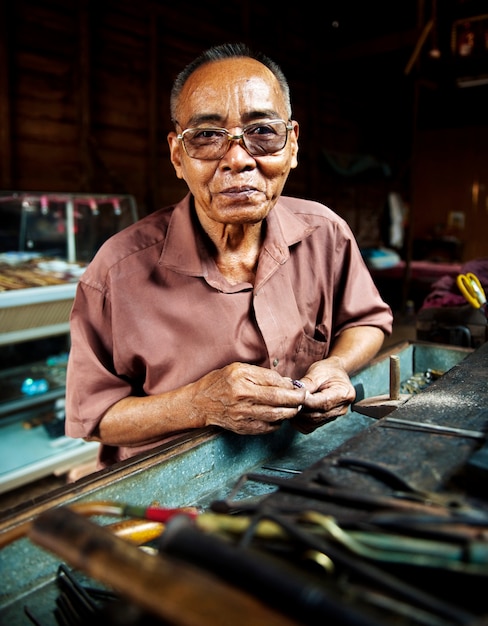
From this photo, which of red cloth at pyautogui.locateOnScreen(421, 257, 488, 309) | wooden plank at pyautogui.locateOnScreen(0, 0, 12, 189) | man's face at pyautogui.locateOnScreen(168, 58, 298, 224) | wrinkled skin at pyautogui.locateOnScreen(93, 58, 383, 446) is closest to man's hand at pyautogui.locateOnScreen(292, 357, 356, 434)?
wrinkled skin at pyautogui.locateOnScreen(93, 58, 383, 446)

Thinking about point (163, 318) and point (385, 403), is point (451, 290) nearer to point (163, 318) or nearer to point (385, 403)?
point (385, 403)

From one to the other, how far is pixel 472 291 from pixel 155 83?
4.73 metres

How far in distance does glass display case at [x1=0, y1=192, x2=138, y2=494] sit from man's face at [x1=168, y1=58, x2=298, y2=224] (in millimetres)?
2248

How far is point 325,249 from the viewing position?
205cm

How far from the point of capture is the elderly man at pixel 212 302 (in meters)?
1.57

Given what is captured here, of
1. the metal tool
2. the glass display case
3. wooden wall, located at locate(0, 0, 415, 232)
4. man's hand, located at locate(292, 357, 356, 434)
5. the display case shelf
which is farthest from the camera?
wooden wall, located at locate(0, 0, 415, 232)

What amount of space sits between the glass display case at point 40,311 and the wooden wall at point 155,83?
24.7 inches

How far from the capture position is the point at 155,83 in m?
6.00

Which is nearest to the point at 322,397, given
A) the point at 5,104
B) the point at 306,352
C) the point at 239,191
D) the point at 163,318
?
the point at 306,352

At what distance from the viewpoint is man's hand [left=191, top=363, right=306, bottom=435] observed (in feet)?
4.66

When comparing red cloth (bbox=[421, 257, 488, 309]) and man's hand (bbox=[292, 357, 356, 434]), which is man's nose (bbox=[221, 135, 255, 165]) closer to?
man's hand (bbox=[292, 357, 356, 434])

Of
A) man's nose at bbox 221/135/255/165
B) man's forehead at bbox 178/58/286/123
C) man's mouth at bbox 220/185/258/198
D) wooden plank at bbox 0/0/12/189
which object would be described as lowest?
man's mouth at bbox 220/185/258/198

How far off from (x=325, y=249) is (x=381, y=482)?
4.20ft

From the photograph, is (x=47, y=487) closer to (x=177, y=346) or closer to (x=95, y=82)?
(x=177, y=346)
